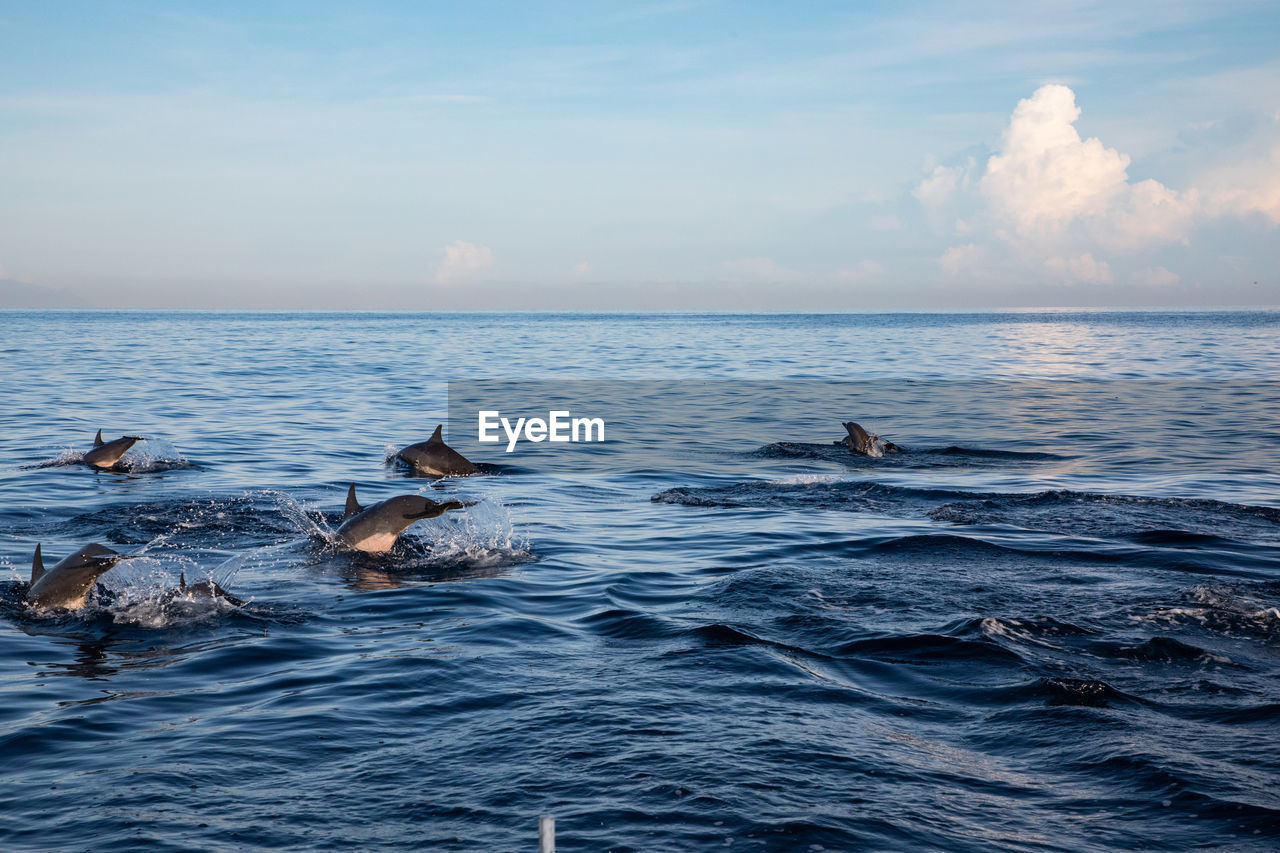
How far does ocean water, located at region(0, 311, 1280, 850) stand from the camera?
18.9 ft

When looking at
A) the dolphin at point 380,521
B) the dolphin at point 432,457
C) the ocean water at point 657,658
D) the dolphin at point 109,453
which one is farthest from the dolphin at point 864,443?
the dolphin at point 109,453

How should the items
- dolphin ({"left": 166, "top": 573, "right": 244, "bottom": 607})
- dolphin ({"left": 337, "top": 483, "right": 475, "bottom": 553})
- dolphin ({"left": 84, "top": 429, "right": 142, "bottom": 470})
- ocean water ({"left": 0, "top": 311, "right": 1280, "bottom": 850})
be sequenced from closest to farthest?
ocean water ({"left": 0, "top": 311, "right": 1280, "bottom": 850}), dolphin ({"left": 166, "top": 573, "right": 244, "bottom": 607}), dolphin ({"left": 337, "top": 483, "right": 475, "bottom": 553}), dolphin ({"left": 84, "top": 429, "right": 142, "bottom": 470})

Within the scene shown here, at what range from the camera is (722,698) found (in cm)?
753

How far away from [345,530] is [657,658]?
566 centimetres

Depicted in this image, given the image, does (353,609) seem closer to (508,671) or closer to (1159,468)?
(508,671)

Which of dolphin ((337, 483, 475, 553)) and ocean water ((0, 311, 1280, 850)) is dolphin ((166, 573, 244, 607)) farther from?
dolphin ((337, 483, 475, 553))

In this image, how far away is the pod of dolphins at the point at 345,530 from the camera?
9789 mm

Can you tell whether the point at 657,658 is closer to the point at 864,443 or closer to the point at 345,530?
the point at 345,530

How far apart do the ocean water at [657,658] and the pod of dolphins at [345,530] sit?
0.23 meters

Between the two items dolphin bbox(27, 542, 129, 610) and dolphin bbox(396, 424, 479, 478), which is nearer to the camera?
dolphin bbox(27, 542, 129, 610)

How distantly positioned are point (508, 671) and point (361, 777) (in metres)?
2.14

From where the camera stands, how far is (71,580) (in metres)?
9.79

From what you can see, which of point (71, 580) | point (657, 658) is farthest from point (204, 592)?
point (657, 658)

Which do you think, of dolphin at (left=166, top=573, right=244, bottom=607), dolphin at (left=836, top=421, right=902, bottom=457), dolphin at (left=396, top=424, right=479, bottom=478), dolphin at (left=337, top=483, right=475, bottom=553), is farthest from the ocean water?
dolphin at (left=836, top=421, right=902, bottom=457)
